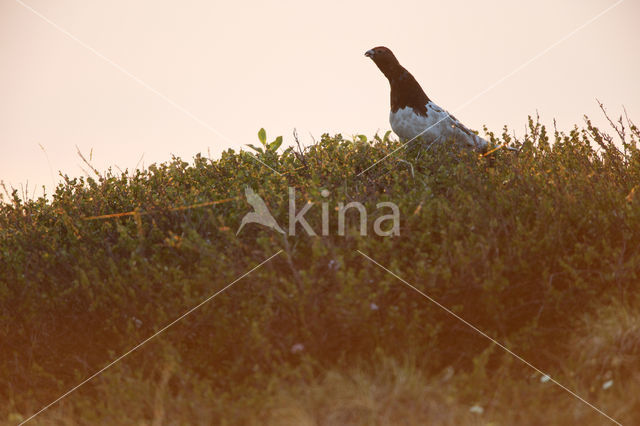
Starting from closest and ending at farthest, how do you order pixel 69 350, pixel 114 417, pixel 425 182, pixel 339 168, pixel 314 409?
pixel 314 409
pixel 114 417
pixel 69 350
pixel 425 182
pixel 339 168

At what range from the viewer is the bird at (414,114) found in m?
→ 7.10

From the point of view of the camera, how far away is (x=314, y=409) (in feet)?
11.1

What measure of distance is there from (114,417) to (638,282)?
156 inches

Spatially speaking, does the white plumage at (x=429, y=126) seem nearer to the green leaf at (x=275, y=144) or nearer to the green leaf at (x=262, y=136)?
the green leaf at (x=275, y=144)

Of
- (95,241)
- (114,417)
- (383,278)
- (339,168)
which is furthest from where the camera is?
(339,168)

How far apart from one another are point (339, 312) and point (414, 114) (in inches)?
150

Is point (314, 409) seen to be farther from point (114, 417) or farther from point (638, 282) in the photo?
point (638, 282)

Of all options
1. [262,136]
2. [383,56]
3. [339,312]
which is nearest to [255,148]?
[262,136]

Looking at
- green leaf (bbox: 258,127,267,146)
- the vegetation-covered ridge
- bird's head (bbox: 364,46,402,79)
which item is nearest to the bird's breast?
bird's head (bbox: 364,46,402,79)

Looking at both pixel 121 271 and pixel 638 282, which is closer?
pixel 638 282

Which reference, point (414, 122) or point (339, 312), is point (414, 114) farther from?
point (339, 312)

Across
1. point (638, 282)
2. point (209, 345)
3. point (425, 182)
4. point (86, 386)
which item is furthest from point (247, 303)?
point (638, 282)

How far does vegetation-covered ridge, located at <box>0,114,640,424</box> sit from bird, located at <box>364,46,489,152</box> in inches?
58.4

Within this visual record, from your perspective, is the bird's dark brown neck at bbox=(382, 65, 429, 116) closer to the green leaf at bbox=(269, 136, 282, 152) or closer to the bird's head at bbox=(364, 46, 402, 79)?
the bird's head at bbox=(364, 46, 402, 79)
